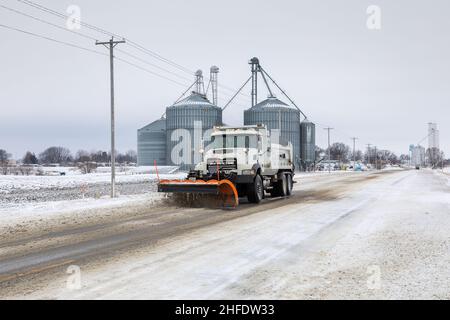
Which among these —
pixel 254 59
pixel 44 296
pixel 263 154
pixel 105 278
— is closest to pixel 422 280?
pixel 105 278

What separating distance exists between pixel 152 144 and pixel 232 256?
65264 millimetres

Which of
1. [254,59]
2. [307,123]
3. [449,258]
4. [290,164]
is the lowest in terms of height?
[449,258]

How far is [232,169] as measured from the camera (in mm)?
16500

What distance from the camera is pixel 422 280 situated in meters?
5.92

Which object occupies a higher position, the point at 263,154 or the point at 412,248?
the point at 263,154

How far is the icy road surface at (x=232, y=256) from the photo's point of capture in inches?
216

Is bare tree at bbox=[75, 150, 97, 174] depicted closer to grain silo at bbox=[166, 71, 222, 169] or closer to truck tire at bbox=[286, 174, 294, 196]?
grain silo at bbox=[166, 71, 222, 169]

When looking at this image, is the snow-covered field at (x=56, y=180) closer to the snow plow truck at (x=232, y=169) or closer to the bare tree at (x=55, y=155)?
the snow plow truck at (x=232, y=169)

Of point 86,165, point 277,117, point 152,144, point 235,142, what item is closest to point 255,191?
point 235,142

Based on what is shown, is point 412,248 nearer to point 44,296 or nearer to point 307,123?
point 44,296

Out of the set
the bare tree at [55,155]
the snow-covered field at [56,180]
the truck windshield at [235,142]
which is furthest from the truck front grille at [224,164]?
the bare tree at [55,155]

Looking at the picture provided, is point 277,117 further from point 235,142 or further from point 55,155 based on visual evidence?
point 55,155

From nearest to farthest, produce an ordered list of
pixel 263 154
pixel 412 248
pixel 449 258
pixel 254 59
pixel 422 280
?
pixel 422 280 < pixel 449 258 < pixel 412 248 < pixel 263 154 < pixel 254 59

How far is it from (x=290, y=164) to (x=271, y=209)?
25.2ft
